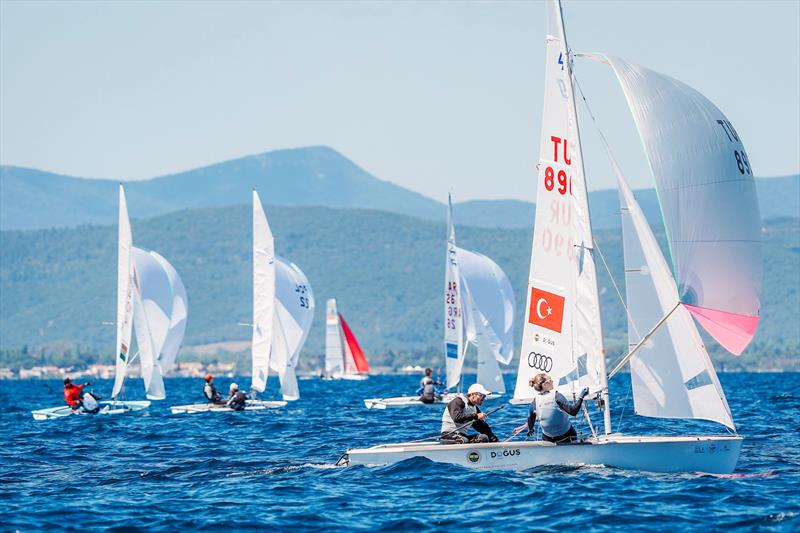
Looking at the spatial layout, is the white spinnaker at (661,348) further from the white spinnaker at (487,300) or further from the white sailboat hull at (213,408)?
the white spinnaker at (487,300)

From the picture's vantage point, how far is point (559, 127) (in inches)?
877

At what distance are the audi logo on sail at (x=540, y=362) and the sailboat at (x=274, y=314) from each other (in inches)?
920

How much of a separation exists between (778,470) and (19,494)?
39.5ft

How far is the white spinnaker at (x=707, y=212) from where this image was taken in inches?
800

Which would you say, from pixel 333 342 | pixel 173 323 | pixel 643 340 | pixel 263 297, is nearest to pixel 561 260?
pixel 643 340

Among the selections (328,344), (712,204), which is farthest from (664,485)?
(328,344)

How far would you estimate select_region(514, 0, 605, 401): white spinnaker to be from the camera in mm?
21958

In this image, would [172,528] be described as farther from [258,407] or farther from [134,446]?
[258,407]

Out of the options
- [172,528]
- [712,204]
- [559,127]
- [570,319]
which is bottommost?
[172,528]

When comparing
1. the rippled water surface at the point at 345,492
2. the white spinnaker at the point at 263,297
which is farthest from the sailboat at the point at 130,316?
the rippled water surface at the point at 345,492

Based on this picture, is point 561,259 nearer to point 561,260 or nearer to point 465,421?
point 561,260

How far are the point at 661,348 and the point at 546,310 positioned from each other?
7.32ft

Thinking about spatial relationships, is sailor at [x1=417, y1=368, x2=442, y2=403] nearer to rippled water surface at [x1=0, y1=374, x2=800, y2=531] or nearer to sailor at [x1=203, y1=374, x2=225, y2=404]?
sailor at [x1=203, y1=374, x2=225, y2=404]

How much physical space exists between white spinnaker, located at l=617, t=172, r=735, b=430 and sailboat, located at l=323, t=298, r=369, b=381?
95.5m
